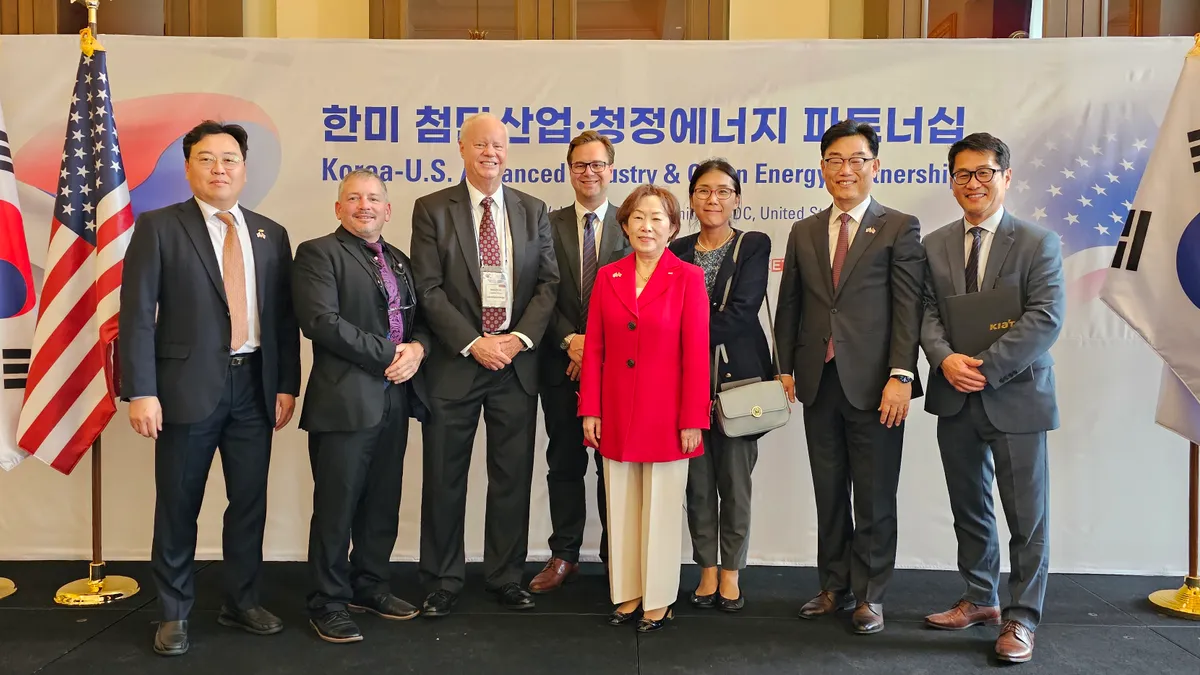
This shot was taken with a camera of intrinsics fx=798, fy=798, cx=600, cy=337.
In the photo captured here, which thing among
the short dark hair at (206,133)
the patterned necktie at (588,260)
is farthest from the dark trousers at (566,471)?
the short dark hair at (206,133)

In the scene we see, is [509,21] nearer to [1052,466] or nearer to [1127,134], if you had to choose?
[1127,134]

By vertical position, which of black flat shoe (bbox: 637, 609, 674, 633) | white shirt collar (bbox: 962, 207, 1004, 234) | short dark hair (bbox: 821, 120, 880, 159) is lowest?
black flat shoe (bbox: 637, 609, 674, 633)

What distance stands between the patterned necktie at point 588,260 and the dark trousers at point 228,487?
1263 mm

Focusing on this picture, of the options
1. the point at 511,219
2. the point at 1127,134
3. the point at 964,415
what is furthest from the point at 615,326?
the point at 1127,134

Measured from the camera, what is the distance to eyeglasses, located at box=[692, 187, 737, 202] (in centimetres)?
299

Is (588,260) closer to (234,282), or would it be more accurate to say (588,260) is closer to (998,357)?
(234,282)

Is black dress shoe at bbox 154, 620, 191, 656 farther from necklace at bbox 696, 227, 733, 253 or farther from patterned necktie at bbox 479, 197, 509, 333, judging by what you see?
necklace at bbox 696, 227, 733, 253

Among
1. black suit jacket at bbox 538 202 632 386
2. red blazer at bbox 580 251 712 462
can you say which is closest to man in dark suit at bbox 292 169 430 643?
black suit jacket at bbox 538 202 632 386

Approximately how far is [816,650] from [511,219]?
1945 mm

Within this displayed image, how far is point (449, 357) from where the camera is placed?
305 centimetres

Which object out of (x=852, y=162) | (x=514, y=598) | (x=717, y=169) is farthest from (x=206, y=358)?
(x=852, y=162)

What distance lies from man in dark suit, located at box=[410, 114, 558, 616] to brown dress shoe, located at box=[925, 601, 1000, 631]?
5.17 ft

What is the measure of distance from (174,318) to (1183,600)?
4.07m

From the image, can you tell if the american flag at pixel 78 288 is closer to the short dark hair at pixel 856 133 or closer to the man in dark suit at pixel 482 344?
the man in dark suit at pixel 482 344
